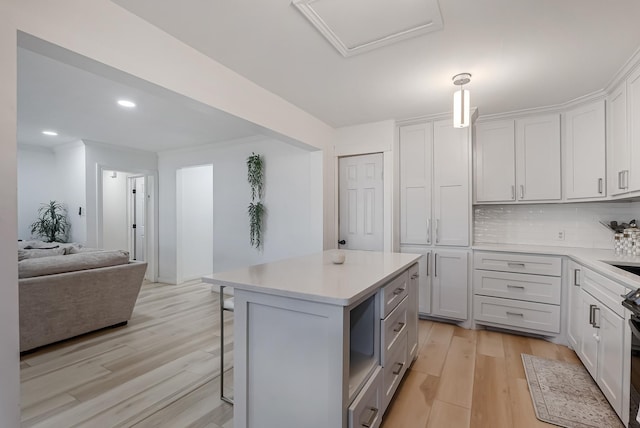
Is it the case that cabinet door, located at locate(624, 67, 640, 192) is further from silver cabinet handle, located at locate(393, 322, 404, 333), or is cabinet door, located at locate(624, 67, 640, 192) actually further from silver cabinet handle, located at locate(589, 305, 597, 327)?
silver cabinet handle, located at locate(393, 322, 404, 333)

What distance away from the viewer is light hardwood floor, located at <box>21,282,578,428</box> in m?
1.86

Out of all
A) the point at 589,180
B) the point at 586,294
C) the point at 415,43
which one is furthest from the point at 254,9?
the point at 589,180

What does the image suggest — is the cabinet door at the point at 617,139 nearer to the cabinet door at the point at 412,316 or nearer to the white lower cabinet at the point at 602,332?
the white lower cabinet at the point at 602,332

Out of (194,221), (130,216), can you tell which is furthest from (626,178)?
(130,216)

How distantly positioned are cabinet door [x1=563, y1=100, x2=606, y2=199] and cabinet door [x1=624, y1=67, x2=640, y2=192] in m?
0.49

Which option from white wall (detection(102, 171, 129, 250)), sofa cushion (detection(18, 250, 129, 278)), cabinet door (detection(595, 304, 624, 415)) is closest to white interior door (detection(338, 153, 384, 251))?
cabinet door (detection(595, 304, 624, 415))

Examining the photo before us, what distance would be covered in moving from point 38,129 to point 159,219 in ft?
6.91

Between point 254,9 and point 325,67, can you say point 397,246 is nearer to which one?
point 325,67

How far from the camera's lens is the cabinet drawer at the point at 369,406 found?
133cm

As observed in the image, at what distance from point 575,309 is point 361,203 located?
90.8 inches

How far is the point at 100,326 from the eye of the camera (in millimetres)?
3168

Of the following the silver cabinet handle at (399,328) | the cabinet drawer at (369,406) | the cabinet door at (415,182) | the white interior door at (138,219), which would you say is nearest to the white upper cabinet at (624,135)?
the cabinet door at (415,182)

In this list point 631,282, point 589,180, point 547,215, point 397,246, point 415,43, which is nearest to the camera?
point 631,282

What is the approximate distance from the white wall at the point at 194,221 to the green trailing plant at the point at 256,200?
1596 millimetres
